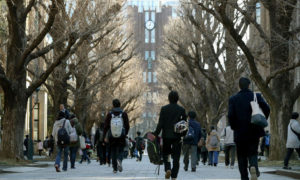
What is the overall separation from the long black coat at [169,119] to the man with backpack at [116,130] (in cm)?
369

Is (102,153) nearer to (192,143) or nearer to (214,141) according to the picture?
(214,141)

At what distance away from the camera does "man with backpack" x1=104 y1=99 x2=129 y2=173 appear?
14.8 meters

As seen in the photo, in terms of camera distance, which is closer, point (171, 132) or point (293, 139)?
point (171, 132)

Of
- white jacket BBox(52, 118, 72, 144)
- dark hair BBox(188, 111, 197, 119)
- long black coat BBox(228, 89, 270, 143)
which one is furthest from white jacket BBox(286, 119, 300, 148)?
long black coat BBox(228, 89, 270, 143)

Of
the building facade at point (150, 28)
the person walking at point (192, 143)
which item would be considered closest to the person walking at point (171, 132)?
the person walking at point (192, 143)

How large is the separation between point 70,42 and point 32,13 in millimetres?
8455

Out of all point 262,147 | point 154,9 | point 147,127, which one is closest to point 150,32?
point 154,9

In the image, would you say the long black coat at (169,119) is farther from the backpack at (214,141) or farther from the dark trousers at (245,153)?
the backpack at (214,141)

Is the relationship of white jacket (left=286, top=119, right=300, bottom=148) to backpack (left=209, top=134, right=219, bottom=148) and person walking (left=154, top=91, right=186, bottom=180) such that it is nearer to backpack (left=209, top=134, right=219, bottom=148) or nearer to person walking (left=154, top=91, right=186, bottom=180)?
backpack (left=209, top=134, right=219, bottom=148)

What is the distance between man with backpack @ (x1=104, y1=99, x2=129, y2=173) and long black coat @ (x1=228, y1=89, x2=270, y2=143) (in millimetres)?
5777

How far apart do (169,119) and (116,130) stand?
3.79 m

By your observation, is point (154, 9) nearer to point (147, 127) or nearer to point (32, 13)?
point (147, 127)

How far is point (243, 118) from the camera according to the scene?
9.25 meters

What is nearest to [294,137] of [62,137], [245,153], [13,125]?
[62,137]
